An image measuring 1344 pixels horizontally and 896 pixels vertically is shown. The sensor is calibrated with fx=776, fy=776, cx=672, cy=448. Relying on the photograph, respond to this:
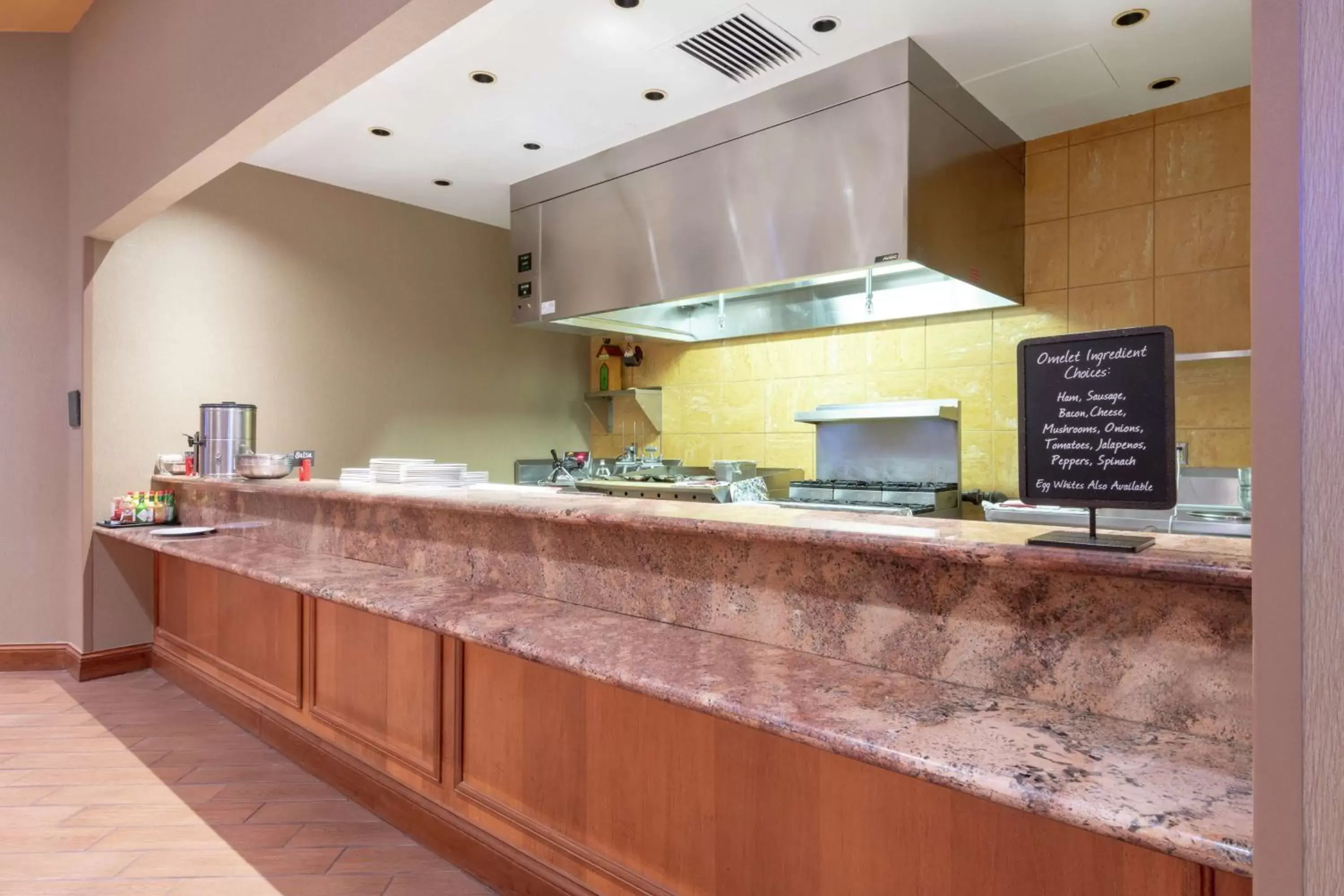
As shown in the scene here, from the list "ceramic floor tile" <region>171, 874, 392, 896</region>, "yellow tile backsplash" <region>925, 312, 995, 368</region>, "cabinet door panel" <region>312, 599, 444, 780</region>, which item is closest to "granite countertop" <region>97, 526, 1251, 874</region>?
"cabinet door panel" <region>312, 599, 444, 780</region>

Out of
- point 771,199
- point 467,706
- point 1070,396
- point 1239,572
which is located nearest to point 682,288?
point 771,199

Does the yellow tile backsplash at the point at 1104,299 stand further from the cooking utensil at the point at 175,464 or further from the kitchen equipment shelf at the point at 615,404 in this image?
the cooking utensil at the point at 175,464

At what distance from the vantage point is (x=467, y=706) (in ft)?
7.20

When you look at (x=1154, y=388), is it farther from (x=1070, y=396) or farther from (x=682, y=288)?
(x=682, y=288)

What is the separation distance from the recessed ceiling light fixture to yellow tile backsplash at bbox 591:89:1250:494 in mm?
852

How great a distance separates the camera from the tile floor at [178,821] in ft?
7.00

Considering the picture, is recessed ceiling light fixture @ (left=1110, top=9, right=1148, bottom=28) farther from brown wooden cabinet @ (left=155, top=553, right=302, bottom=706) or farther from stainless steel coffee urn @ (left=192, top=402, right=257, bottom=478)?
stainless steel coffee urn @ (left=192, top=402, right=257, bottom=478)

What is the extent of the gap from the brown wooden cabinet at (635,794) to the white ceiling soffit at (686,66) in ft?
7.31

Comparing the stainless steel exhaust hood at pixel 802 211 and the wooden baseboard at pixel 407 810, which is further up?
the stainless steel exhaust hood at pixel 802 211

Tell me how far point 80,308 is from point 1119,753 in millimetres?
4856

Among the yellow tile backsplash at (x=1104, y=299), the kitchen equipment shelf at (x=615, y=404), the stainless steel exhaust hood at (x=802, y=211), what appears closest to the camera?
the stainless steel exhaust hood at (x=802, y=211)

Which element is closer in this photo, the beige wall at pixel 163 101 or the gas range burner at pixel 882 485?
the beige wall at pixel 163 101

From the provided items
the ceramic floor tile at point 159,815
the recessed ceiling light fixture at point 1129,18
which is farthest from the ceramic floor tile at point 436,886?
the recessed ceiling light fixture at point 1129,18

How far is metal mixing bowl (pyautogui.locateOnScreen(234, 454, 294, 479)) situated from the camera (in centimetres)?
350
